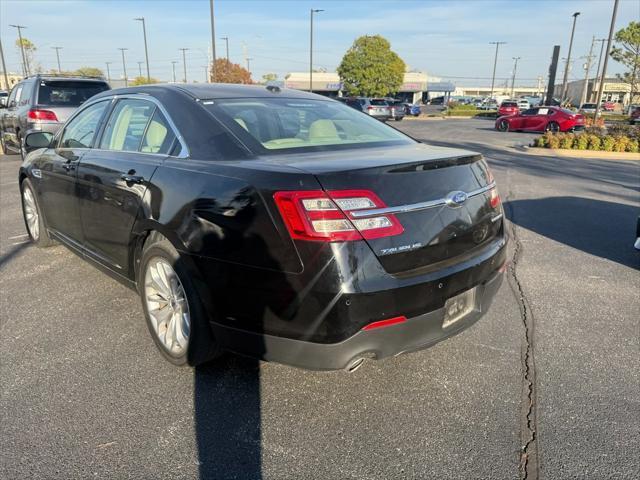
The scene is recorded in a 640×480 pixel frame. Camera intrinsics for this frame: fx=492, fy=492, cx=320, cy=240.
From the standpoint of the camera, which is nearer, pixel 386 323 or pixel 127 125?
pixel 386 323

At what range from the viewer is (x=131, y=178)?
120 inches

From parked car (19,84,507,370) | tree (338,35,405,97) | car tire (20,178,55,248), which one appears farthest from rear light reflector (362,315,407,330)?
tree (338,35,405,97)

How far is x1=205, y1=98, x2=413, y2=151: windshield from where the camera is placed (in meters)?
2.88

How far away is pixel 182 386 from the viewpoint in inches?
110

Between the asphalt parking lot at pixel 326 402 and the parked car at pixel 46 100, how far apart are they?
24.4 feet

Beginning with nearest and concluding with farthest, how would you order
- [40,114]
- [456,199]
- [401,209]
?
[401,209] → [456,199] → [40,114]

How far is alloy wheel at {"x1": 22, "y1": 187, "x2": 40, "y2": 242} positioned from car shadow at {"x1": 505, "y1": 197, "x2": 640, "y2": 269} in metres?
5.70

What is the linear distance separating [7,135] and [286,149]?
40.5ft

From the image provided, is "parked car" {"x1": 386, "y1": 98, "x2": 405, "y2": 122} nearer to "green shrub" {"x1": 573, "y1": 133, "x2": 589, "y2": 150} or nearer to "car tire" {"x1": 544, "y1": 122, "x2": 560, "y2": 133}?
"car tire" {"x1": 544, "y1": 122, "x2": 560, "y2": 133}

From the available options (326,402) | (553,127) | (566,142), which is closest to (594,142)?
(566,142)

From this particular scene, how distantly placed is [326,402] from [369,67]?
170 ft

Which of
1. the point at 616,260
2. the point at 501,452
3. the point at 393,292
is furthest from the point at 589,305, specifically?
the point at 393,292

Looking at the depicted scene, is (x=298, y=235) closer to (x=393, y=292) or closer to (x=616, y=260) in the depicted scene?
(x=393, y=292)

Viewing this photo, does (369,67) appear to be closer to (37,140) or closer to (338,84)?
(338,84)
